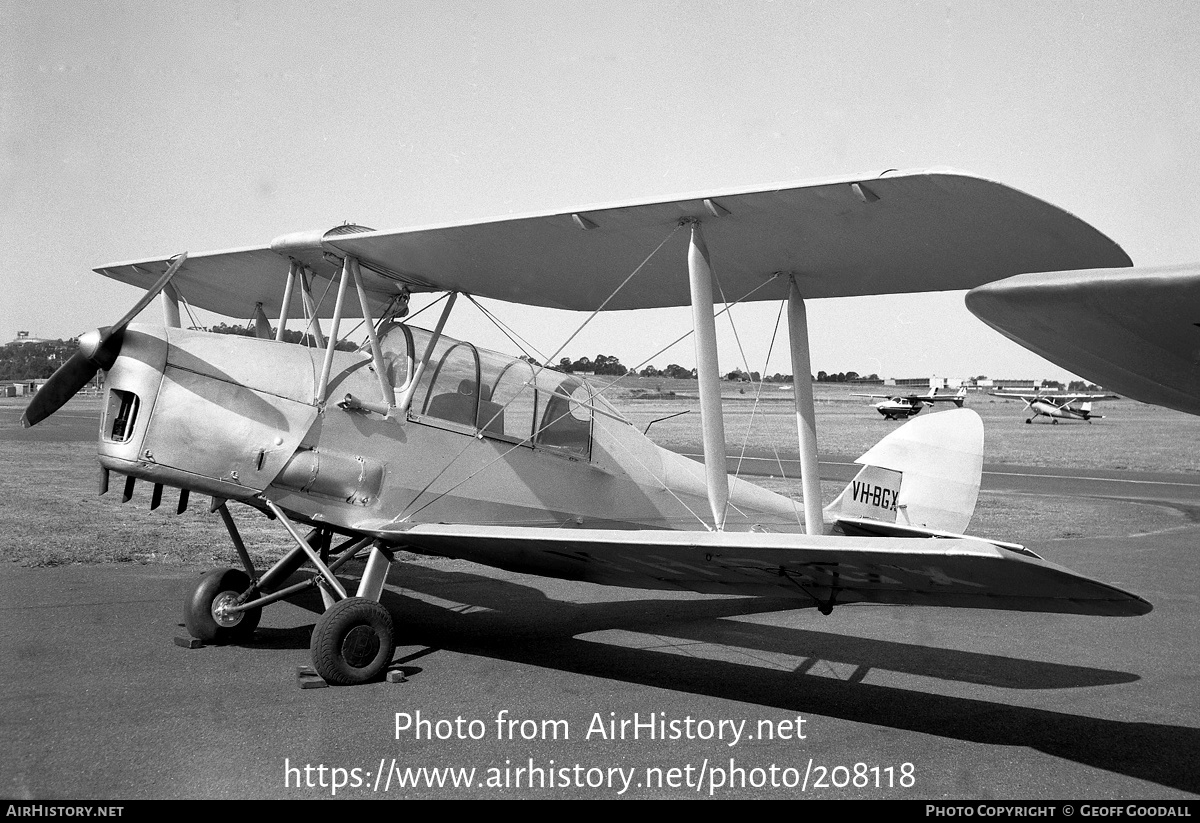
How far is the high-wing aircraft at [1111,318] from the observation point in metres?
1.88

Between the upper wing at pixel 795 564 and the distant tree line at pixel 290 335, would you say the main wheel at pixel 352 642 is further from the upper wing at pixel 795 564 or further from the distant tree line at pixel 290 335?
the distant tree line at pixel 290 335

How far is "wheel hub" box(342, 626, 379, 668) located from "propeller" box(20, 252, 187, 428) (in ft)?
6.72

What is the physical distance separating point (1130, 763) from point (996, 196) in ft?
8.91

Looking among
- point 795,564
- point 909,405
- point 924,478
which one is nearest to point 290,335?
point 795,564

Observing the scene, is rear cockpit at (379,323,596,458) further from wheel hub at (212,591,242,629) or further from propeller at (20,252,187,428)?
wheel hub at (212,591,242,629)

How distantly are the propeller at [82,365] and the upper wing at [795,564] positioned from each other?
180cm

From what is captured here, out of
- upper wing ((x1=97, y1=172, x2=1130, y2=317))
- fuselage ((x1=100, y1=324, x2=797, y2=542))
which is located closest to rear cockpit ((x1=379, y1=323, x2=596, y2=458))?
fuselage ((x1=100, y1=324, x2=797, y2=542))

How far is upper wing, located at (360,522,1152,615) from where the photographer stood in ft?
11.5

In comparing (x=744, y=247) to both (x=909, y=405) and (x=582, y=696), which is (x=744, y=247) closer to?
(x=582, y=696)

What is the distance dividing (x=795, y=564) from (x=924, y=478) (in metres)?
3.52

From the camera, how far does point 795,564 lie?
4352 millimetres

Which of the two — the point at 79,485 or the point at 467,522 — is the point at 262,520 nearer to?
the point at 79,485

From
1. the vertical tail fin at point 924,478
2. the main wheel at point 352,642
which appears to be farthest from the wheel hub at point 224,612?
the vertical tail fin at point 924,478
